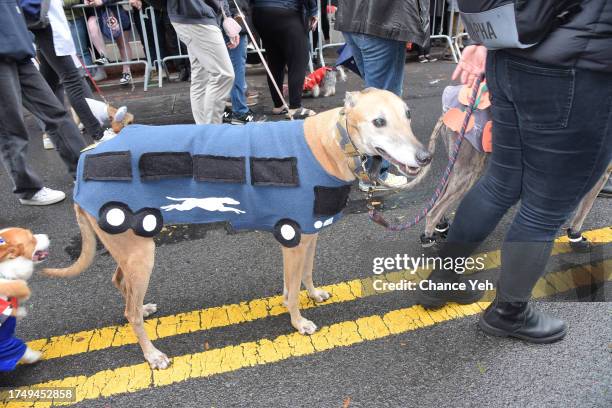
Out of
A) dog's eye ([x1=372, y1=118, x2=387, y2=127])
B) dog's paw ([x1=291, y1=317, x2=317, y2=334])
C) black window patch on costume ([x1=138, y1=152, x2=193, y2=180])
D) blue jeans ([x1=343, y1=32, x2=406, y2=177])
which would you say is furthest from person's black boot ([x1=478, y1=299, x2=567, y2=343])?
black window patch on costume ([x1=138, y1=152, x2=193, y2=180])

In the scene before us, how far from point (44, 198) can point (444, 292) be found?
3.45 metres

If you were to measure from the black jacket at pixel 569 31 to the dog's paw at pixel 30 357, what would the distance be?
2.66 metres

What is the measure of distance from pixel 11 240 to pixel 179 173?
979mm

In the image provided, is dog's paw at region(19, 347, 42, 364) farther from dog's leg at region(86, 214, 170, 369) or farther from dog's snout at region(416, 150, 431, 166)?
dog's snout at region(416, 150, 431, 166)

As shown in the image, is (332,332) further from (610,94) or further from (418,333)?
(610,94)

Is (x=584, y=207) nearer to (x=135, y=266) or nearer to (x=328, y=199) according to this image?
(x=328, y=199)

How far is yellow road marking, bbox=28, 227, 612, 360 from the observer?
2.44 metres

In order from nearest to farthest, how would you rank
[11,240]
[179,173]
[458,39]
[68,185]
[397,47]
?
[179,173], [11,240], [397,47], [68,185], [458,39]

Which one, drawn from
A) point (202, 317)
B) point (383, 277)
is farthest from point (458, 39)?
point (202, 317)

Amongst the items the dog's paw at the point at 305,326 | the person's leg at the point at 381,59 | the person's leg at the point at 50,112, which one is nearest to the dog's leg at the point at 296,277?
the dog's paw at the point at 305,326

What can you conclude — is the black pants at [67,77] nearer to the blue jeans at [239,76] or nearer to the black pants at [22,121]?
the black pants at [22,121]

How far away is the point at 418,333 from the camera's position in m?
2.38

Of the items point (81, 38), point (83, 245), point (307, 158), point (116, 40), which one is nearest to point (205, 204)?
point (307, 158)
